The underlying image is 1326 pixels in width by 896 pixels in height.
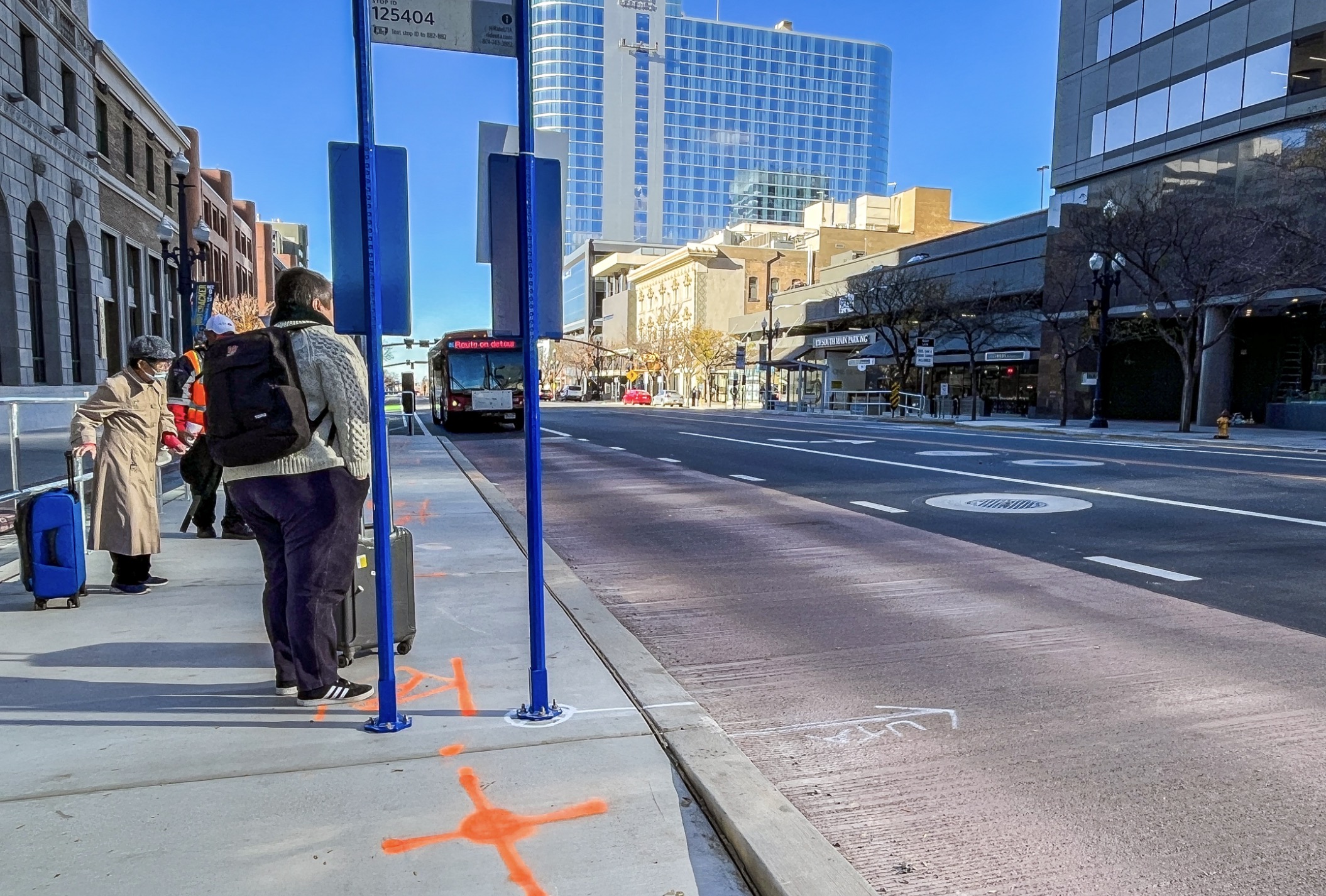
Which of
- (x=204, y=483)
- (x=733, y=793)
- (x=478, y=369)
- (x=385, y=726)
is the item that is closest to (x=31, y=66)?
(x=478, y=369)

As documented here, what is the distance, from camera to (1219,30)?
3064 centimetres

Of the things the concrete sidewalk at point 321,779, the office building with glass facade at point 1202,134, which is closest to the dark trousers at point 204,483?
the concrete sidewalk at point 321,779

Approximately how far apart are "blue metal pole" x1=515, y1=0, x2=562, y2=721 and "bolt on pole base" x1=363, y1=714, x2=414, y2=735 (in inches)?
18.4

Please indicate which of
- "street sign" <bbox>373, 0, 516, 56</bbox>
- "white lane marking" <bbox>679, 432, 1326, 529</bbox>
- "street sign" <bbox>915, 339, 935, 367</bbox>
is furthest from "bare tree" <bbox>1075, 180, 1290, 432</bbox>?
"street sign" <bbox>373, 0, 516, 56</bbox>

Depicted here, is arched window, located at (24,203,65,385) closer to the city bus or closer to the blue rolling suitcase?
the city bus

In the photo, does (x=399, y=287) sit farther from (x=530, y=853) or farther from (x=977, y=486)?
(x=977, y=486)

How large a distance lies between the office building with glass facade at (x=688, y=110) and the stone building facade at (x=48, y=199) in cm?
12968

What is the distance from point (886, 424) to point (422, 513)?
25.2 meters

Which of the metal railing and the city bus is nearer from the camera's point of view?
the metal railing

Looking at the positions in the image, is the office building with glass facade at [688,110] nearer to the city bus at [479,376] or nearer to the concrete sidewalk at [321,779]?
the city bus at [479,376]

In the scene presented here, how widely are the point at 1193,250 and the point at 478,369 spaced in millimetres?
22211

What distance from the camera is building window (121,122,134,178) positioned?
29531 mm

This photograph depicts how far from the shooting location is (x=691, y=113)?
15950 centimetres

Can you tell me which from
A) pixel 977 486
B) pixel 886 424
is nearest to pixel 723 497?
pixel 977 486
